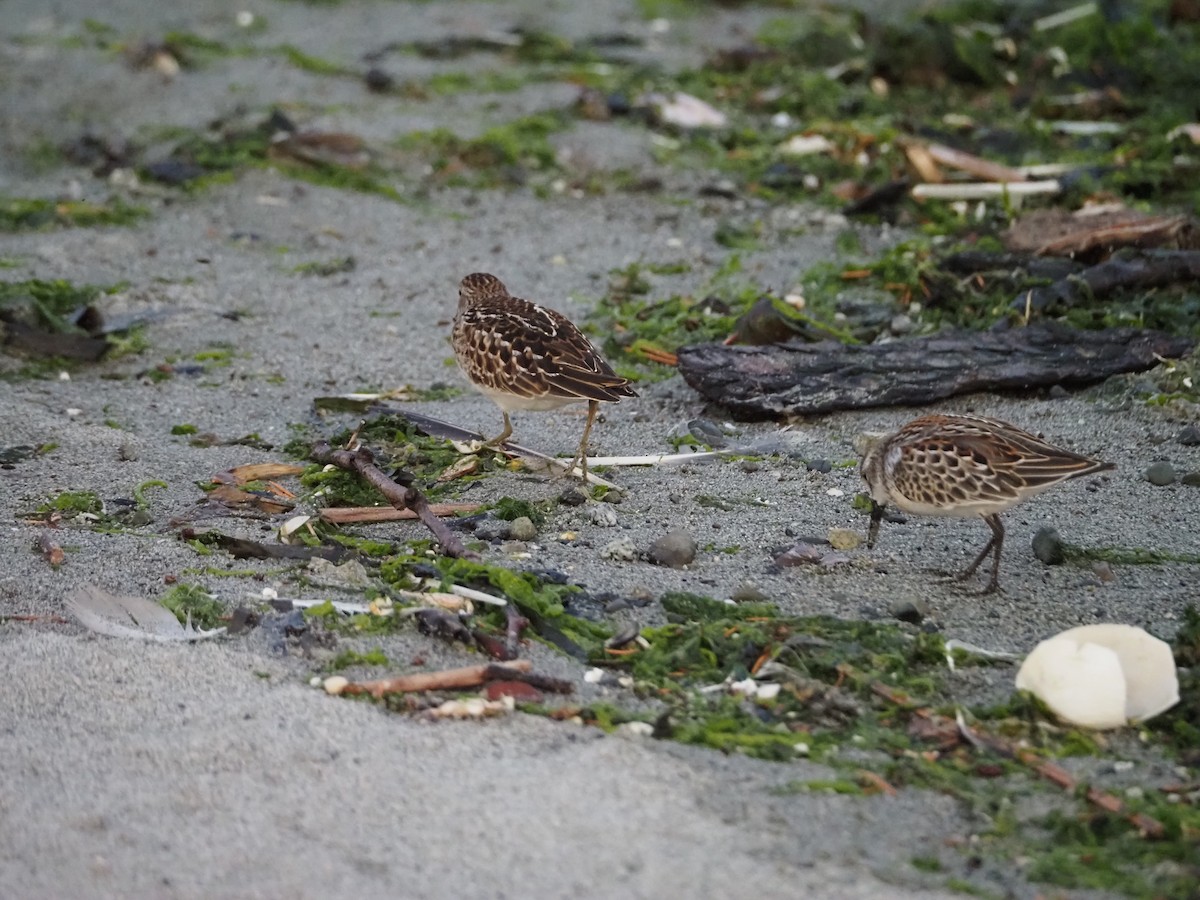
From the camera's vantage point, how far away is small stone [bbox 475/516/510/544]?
6.33 meters

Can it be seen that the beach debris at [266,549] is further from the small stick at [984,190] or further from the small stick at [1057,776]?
the small stick at [984,190]

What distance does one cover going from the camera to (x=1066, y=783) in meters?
4.43

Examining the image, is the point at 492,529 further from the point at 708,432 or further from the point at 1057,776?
the point at 1057,776

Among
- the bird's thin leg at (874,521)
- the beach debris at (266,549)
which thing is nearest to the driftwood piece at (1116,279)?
the bird's thin leg at (874,521)

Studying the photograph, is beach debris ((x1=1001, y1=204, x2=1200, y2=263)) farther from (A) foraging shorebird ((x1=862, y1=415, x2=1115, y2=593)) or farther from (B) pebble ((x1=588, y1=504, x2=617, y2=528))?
(B) pebble ((x1=588, y1=504, x2=617, y2=528))

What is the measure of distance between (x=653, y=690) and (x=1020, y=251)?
5346 mm

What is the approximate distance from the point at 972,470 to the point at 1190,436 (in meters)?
2.01

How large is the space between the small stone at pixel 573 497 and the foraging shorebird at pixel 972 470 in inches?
51.2

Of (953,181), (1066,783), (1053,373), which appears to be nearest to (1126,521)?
(1053,373)

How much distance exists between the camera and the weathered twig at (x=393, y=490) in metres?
6.04

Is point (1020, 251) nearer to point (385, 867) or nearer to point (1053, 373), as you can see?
point (1053, 373)

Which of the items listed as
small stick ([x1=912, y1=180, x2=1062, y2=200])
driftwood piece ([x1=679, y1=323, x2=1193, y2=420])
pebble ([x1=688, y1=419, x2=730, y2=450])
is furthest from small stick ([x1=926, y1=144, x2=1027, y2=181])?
pebble ([x1=688, y1=419, x2=730, y2=450])

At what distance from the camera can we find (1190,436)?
7.29 m

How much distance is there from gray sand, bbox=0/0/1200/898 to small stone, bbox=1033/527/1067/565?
75mm
